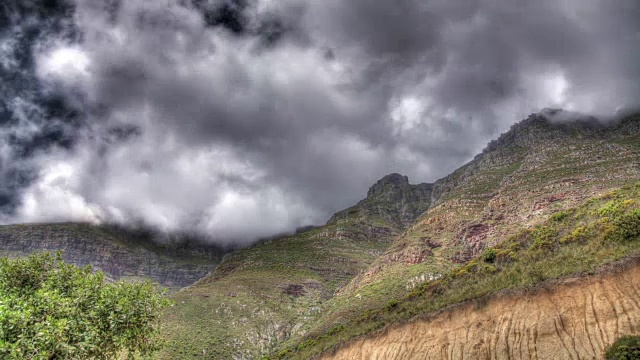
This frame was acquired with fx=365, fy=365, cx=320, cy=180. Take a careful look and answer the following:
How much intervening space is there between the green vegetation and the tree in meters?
26.7

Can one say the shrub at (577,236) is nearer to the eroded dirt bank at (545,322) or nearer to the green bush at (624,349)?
the eroded dirt bank at (545,322)

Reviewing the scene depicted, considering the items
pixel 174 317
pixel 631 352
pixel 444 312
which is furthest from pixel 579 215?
pixel 174 317

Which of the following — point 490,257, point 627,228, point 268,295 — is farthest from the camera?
point 268,295

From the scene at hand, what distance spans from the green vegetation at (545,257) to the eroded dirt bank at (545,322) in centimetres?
142

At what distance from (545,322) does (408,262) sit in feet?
250

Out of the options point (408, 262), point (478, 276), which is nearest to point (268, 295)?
point (408, 262)

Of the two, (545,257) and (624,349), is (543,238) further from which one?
(624,349)

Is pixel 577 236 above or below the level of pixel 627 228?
below

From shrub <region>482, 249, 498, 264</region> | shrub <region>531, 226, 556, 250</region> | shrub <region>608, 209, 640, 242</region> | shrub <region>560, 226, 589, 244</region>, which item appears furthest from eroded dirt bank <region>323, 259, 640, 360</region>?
shrub <region>482, 249, 498, 264</region>

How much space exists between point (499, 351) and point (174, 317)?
296 ft

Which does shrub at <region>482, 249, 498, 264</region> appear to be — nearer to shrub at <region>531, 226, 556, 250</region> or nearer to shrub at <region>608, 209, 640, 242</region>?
shrub at <region>531, 226, 556, 250</region>

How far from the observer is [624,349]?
18781 millimetres

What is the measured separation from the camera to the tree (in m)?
13.4

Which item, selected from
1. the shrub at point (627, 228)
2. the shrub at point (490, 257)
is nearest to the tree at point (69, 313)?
the shrub at point (627, 228)
